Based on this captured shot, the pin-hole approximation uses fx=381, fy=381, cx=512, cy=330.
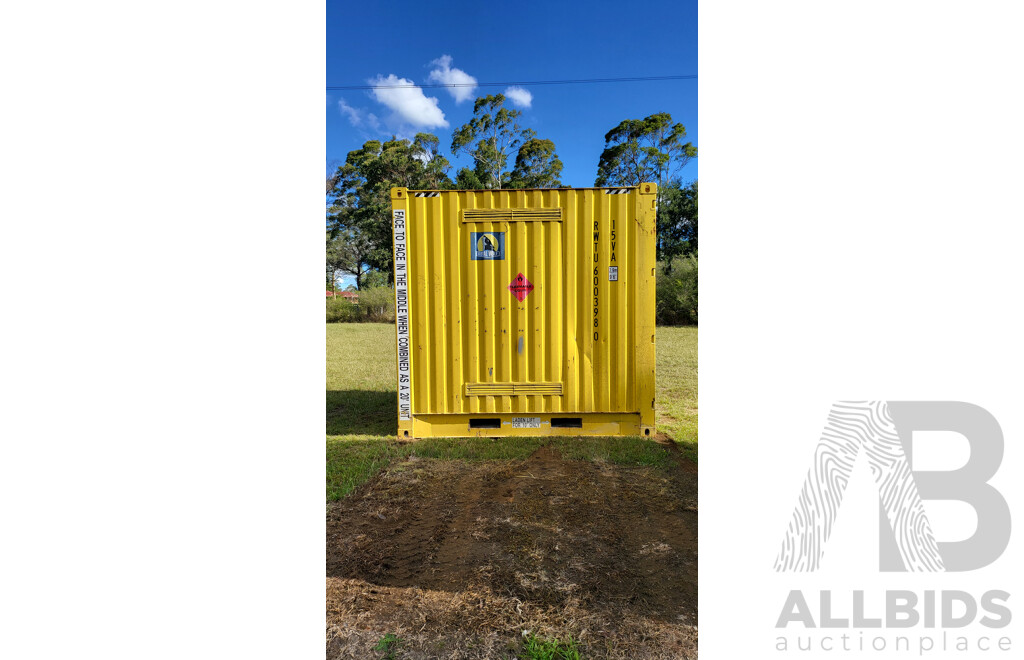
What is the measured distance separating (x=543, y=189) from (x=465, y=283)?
1212 millimetres

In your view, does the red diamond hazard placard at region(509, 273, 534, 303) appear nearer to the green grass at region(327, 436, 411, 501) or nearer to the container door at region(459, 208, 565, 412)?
the container door at region(459, 208, 565, 412)

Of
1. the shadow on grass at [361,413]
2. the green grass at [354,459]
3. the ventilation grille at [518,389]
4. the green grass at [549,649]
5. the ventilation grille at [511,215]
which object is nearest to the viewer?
the green grass at [549,649]

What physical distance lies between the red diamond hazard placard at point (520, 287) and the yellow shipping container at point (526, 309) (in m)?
0.01

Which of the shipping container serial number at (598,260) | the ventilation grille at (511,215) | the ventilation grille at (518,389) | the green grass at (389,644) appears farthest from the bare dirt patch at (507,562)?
the ventilation grille at (511,215)

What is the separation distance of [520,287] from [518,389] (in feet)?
3.39

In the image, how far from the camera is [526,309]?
3.84m

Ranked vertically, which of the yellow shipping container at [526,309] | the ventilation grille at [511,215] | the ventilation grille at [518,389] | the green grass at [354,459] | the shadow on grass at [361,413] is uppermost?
the ventilation grille at [511,215]

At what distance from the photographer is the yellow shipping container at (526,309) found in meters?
3.77

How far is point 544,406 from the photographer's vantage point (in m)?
3.87

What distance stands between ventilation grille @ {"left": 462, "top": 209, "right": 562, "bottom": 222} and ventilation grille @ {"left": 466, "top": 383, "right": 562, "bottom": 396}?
165cm

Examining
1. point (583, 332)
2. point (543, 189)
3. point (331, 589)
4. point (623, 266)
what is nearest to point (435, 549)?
point (331, 589)

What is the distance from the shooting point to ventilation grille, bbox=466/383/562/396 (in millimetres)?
3871

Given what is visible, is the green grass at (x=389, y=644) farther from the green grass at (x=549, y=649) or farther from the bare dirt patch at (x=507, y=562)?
the green grass at (x=549, y=649)

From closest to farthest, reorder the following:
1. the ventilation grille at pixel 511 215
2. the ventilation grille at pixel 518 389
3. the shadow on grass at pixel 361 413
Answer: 1. the ventilation grille at pixel 511 215
2. the ventilation grille at pixel 518 389
3. the shadow on grass at pixel 361 413
